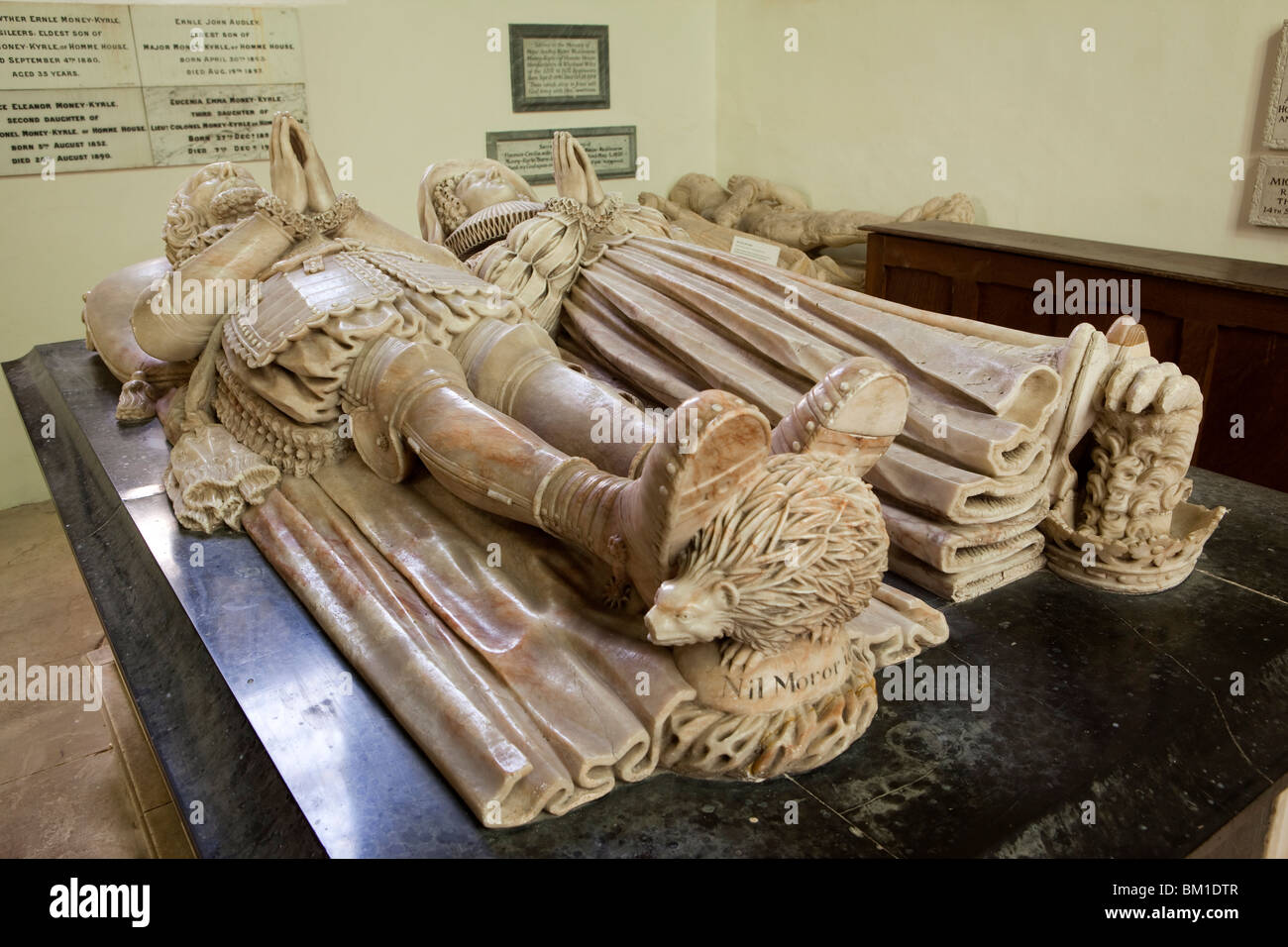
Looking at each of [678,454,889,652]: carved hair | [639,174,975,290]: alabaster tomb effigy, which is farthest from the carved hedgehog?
[639,174,975,290]: alabaster tomb effigy

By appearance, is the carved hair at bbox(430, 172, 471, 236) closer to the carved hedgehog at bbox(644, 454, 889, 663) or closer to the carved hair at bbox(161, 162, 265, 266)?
the carved hair at bbox(161, 162, 265, 266)

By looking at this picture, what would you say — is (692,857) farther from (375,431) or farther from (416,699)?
(375,431)

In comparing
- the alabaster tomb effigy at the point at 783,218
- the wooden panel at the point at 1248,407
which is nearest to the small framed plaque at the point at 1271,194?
the wooden panel at the point at 1248,407

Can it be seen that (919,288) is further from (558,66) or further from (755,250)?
(558,66)

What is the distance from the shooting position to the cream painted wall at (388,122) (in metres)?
4.45

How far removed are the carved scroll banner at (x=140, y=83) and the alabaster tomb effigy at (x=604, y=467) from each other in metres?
1.67

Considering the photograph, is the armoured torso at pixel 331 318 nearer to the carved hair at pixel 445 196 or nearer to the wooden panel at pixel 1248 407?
the carved hair at pixel 445 196

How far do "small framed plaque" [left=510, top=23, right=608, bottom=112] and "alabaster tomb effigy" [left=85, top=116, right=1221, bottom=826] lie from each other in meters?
2.77

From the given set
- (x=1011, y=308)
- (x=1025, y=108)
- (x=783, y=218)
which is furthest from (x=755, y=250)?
(x=1025, y=108)

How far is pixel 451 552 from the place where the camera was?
202cm

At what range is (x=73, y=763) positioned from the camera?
2992 millimetres

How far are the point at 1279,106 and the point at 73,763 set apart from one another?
4760 mm

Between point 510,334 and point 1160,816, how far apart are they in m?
1.61

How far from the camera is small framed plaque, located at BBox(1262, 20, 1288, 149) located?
3.69m
